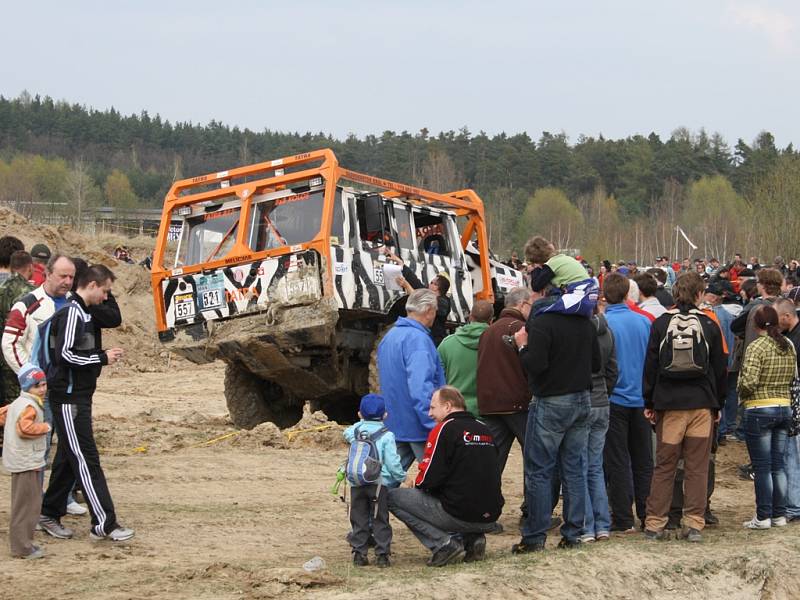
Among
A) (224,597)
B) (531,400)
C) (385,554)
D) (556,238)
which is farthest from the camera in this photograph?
(556,238)

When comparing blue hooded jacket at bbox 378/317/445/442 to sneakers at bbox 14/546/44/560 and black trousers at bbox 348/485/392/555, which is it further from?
sneakers at bbox 14/546/44/560

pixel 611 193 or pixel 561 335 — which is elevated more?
pixel 611 193

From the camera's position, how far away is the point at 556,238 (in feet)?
200

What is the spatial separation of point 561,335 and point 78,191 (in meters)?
51.4

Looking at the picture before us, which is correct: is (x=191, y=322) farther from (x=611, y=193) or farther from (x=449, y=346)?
(x=611, y=193)

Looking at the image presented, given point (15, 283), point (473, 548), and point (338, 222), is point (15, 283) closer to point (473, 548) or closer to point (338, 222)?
point (338, 222)

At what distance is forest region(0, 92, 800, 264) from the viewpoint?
55.1 m

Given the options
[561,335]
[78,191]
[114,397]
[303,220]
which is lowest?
[114,397]

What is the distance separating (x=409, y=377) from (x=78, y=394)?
2269mm

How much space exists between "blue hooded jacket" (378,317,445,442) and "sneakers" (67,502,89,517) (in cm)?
258

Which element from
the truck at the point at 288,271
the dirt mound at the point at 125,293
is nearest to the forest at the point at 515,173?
the dirt mound at the point at 125,293

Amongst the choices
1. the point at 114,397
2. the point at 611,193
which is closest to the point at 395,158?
the point at 611,193

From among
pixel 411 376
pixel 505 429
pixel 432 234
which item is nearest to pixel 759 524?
pixel 505 429

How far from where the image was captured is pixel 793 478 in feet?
28.5
